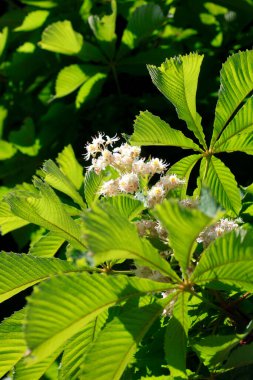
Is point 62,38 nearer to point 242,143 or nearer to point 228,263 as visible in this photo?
point 242,143

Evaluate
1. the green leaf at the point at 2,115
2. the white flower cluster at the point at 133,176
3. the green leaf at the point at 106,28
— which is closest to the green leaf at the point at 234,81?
the white flower cluster at the point at 133,176

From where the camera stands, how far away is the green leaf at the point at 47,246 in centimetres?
131

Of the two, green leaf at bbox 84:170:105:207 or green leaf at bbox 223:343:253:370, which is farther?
green leaf at bbox 84:170:105:207

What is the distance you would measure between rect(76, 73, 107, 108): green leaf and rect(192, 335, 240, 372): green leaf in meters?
1.28

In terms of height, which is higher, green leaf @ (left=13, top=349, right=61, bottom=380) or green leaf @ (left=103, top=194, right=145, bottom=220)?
green leaf @ (left=103, top=194, right=145, bottom=220)

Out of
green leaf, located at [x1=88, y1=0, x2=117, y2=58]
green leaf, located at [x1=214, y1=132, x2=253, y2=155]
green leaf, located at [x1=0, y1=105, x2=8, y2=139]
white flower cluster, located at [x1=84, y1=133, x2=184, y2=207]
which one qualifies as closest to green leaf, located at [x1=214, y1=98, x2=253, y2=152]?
green leaf, located at [x1=214, y1=132, x2=253, y2=155]

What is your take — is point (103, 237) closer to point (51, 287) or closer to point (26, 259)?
point (51, 287)

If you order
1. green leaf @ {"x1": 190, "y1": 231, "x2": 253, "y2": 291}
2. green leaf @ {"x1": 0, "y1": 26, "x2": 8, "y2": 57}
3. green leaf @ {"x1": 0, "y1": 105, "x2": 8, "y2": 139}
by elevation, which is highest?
green leaf @ {"x1": 0, "y1": 26, "x2": 8, "y2": 57}

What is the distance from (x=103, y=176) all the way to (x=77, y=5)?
1.30 meters

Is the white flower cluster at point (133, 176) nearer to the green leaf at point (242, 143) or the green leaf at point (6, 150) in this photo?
the green leaf at point (242, 143)

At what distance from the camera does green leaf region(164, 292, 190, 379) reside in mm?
969

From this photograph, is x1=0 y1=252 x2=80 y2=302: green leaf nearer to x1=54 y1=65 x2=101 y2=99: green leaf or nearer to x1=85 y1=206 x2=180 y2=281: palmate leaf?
x1=85 y1=206 x2=180 y2=281: palmate leaf

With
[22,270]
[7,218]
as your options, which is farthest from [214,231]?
[7,218]

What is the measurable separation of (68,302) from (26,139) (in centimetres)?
148
